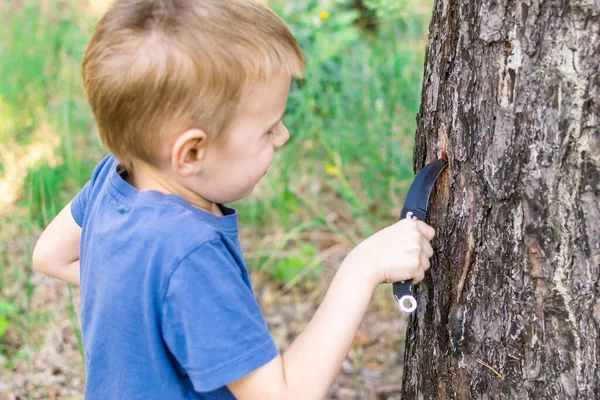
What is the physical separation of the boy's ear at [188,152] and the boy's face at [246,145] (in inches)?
0.7

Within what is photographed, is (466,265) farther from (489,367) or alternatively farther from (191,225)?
(191,225)

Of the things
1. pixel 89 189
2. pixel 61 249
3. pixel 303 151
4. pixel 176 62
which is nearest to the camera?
pixel 176 62

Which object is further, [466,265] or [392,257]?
[466,265]

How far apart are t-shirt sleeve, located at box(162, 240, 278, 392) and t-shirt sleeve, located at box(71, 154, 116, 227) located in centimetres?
41

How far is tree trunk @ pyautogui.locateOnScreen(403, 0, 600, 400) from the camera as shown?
1.26 m

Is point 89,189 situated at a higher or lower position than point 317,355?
higher

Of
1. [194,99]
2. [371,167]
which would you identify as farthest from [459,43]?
[371,167]

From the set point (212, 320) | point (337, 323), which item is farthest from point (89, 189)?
point (337, 323)

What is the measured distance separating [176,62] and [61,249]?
739 millimetres

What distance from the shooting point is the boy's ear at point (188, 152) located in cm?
125

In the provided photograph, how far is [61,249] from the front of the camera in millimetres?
1717

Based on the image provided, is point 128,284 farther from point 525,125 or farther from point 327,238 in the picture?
point 327,238

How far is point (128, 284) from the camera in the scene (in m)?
1.27

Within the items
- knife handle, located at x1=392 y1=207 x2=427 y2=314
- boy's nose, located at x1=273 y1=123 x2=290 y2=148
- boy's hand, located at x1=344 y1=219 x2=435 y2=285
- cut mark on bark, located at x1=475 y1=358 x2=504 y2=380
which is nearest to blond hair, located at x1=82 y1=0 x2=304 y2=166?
boy's nose, located at x1=273 y1=123 x2=290 y2=148
